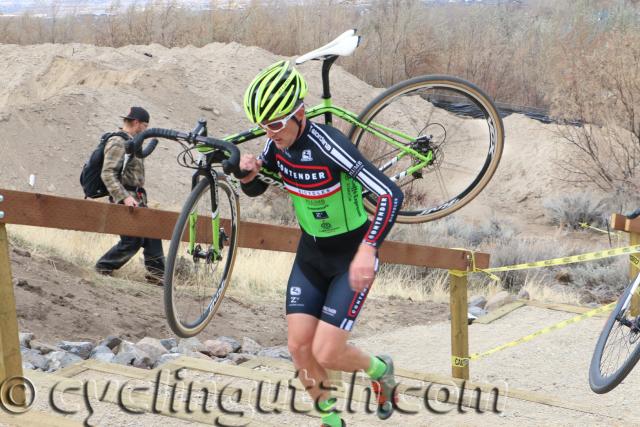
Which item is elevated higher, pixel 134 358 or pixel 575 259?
pixel 575 259

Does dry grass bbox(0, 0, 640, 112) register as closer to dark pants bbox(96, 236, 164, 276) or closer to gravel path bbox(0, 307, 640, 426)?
gravel path bbox(0, 307, 640, 426)

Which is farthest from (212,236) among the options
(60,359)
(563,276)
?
(563,276)

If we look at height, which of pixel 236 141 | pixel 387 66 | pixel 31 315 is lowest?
pixel 31 315

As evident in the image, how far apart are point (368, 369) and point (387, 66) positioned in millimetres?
28787

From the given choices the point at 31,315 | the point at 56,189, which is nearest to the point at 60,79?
the point at 56,189

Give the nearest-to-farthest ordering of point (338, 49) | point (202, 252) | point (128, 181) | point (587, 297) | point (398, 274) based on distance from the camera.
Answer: point (202, 252) < point (338, 49) < point (128, 181) < point (587, 297) < point (398, 274)

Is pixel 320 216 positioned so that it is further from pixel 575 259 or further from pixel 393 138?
pixel 575 259

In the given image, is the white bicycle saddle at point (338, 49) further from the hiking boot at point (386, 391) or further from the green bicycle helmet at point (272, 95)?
the hiking boot at point (386, 391)

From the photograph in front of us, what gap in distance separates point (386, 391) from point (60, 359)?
3199mm

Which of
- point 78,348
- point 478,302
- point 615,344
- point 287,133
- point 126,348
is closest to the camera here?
point 287,133

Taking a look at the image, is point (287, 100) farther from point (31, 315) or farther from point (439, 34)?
point (439, 34)

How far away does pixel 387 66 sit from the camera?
109ft

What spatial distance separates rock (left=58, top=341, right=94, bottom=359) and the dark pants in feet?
6.97

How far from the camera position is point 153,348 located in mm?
8086
